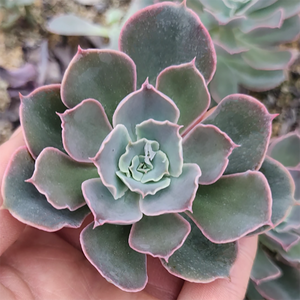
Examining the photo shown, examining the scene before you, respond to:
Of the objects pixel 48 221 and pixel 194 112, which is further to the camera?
pixel 194 112

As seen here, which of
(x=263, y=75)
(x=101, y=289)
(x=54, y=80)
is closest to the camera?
(x=101, y=289)

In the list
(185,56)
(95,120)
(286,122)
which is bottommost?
(286,122)

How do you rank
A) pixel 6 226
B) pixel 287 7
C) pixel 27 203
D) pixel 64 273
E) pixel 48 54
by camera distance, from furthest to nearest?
pixel 48 54
pixel 287 7
pixel 64 273
pixel 6 226
pixel 27 203

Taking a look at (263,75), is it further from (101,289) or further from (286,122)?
(101,289)

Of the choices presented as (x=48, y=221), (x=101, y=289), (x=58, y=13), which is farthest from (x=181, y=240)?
(x=58, y=13)

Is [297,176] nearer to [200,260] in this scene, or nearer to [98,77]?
[200,260]

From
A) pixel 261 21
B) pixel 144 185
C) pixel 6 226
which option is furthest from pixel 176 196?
pixel 261 21

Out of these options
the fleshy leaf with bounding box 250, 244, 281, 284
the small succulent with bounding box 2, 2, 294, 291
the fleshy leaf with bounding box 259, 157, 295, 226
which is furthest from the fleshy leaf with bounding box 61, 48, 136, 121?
the fleshy leaf with bounding box 250, 244, 281, 284

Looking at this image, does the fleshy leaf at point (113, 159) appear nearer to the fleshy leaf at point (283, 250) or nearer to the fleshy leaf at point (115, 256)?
the fleshy leaf at point (115, 256)
